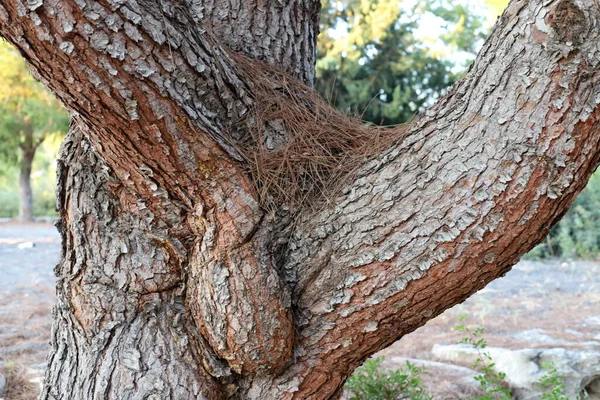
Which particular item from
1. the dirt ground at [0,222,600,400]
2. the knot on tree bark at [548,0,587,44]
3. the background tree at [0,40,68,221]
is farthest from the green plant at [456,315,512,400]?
the background tree at [0,40,68,221]

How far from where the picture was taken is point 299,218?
1.94 meters

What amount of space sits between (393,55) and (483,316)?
9362 mm

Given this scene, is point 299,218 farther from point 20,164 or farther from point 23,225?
point 20,164

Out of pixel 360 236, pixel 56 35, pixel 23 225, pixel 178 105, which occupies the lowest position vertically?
pixel 23 225

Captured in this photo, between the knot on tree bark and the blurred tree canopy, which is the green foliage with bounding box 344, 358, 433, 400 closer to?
the knot on tree bark

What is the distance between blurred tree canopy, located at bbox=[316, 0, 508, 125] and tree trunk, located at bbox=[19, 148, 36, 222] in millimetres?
10182

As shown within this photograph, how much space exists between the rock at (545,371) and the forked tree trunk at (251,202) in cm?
214

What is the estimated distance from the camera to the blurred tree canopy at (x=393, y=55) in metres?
11.9

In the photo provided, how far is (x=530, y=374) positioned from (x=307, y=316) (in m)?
2.43

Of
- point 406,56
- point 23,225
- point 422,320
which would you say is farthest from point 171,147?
point 23,225

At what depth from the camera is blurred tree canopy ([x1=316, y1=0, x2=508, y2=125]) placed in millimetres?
11866

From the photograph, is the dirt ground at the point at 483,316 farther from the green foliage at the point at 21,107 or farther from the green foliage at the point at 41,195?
the green foliage at the point at 41,195

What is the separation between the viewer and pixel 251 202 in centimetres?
184

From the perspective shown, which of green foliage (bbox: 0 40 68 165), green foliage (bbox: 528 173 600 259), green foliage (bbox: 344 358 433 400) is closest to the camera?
green foliage (bbox: 344 358 433 400)
